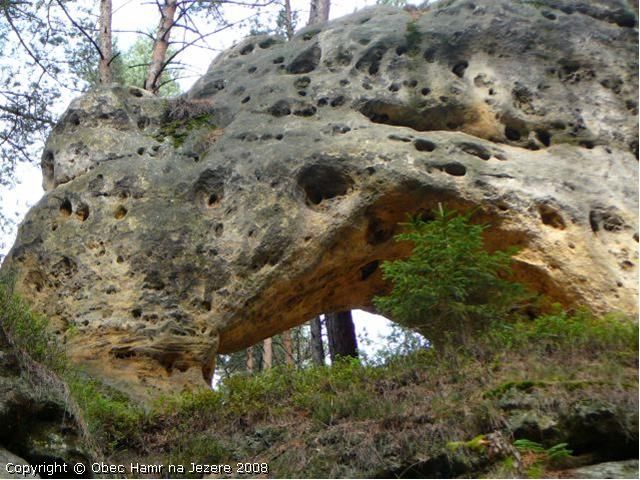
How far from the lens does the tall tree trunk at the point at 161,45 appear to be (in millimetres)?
18141

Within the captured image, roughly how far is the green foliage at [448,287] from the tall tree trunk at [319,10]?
38.1ft

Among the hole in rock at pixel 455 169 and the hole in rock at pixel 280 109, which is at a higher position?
the hole in rock at pixel 280 109

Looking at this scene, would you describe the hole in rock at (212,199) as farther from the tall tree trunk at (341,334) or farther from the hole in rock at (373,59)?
the tall tree trunk at (341,334)

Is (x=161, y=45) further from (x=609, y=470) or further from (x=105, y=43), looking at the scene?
(x=609, y=470)

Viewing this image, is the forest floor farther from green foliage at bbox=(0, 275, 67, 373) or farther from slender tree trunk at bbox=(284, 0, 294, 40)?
slender tree trunk at bbox=(284, 0, 294, 40)

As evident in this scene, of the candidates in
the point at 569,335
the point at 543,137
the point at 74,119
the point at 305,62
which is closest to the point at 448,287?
the point at 569,335

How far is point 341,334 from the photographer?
16.8 m

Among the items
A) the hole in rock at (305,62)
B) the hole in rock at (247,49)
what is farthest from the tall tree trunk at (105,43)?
the hole in rock at (305,62)

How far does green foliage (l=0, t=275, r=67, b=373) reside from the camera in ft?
28.8

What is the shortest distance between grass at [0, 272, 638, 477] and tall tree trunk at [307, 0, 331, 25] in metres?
12.1

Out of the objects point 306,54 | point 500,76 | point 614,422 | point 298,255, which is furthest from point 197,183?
point 614,422

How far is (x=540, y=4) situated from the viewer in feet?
47.0

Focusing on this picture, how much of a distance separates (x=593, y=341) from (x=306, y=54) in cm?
713

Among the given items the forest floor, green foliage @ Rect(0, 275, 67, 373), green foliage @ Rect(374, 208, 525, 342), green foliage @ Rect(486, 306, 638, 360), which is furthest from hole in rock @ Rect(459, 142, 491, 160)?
green foliage @ Rect(0, 275, 67, 373)
